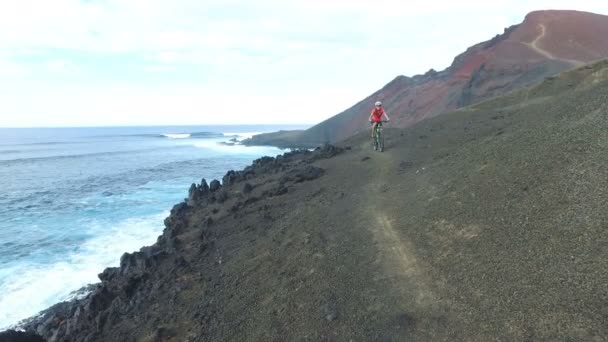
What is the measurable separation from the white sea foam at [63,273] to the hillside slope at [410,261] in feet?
4.65

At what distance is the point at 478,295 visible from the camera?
6172mm

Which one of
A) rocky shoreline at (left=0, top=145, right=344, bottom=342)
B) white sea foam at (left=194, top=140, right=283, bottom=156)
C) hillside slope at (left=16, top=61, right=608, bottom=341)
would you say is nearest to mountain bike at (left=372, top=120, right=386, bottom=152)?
rocky shoreline at (left=0, top=145, right=344, bottom=342)

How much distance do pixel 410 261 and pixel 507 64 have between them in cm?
3487

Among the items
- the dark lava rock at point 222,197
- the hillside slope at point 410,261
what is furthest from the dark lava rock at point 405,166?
the dark lava rock at point 222,197

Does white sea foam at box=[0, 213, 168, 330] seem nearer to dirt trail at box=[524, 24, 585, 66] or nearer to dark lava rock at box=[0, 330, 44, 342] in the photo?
dark lava rock at box=[0, 330, 44, 342]

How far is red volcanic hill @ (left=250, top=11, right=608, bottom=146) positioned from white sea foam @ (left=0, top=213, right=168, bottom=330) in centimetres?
2887

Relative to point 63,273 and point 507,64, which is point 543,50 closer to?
point 507,64

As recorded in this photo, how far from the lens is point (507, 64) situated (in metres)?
36.9

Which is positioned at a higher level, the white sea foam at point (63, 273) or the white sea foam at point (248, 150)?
the white sea foam at point (248, 150)

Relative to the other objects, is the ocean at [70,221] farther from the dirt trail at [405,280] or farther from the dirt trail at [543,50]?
the dirt trail at [543,50]

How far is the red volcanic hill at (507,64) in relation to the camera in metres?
34.7

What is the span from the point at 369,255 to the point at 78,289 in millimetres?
10278

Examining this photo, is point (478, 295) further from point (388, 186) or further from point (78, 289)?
point (78, 289)

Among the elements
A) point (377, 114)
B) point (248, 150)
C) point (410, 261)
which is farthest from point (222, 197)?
point (248, 150)
